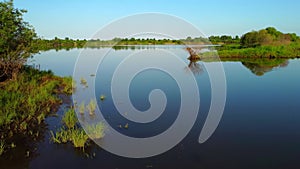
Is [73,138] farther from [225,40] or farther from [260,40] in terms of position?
[225,40]

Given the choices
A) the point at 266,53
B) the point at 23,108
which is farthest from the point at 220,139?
the point at 266,53

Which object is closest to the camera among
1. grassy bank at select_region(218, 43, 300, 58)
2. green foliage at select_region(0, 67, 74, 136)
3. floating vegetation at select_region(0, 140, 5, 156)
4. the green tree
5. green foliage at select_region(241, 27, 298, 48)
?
floating vegetation at select_region(0, 140, 5, 156)

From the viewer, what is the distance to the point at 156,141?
7.05 meters

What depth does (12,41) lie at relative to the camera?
11.5 meters

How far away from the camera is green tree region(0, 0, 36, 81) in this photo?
10.7 metres

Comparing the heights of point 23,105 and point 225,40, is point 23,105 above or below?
below

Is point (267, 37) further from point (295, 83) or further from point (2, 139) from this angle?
point (2, 139)

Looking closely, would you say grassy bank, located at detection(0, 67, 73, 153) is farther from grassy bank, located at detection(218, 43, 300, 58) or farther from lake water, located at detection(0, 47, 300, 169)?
grassy bank, located at detection(218, 43, 300, 58)

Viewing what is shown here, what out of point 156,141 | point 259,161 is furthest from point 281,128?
point 156,141

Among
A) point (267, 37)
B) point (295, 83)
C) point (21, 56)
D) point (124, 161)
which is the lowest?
point (124, 161)

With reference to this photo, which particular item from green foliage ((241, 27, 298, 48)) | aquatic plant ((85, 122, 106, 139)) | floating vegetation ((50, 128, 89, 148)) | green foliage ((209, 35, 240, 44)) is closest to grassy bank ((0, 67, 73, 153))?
floating vegetation ((50, 128, 89, 148))

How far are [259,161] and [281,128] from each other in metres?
2.65

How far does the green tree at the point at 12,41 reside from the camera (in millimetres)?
10742

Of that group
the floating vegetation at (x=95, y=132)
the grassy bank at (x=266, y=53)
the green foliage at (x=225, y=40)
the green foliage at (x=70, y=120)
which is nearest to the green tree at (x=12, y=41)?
the green foliage at (x=70, y=120)
